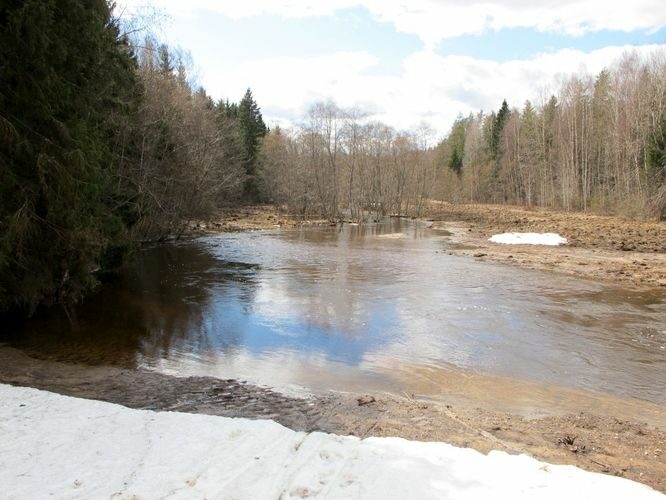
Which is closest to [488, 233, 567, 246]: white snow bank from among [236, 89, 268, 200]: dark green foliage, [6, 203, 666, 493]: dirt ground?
[6, 203, 666, 493]: dirt ground

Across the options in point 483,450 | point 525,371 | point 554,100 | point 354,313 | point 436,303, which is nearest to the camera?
point 483,450

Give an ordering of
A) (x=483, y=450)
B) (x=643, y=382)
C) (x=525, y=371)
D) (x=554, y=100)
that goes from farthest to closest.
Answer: (x=554, y=100), (x=525, y=371), (x=643, y=382), (x=483, y=450)

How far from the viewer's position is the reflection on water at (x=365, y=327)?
9844mm

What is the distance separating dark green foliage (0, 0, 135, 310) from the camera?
9148 millimetres

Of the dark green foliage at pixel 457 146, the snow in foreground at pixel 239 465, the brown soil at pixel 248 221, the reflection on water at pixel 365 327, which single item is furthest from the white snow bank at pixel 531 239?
the dark green foliage at pixel 457 146

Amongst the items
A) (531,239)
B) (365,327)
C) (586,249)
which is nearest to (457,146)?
(531,239)

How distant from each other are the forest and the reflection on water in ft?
6.21

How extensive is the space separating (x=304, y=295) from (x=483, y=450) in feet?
36.5

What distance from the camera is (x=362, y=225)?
50.4m

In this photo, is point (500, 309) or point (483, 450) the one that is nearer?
point (483, 450)

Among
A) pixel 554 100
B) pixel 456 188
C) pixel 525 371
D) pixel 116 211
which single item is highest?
pixel 554 100

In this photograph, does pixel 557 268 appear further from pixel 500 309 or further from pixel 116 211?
pixel 116 211

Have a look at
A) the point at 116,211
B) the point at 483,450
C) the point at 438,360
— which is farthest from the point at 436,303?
the point at 116,211

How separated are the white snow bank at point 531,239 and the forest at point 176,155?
33.1 feet
